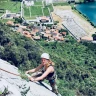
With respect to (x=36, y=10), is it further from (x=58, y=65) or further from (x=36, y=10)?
(x=58, y=65)

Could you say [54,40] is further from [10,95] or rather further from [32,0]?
[10,95]

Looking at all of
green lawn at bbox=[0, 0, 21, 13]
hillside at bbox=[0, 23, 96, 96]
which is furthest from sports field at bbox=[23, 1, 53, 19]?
hillside at bbox=[0, 23, 96, 96]

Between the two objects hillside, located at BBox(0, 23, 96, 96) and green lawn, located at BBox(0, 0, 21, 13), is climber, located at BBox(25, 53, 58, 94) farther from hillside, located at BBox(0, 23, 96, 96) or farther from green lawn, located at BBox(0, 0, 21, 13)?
green lawn, located at BBox(0, 0, 21, 13)

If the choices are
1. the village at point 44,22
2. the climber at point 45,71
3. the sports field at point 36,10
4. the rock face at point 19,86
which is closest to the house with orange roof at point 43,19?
the village at point 44,22

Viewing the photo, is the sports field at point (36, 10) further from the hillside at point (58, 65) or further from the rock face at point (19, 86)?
the rock face at point (19, 86)

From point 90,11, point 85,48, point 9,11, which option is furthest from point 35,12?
point 85,48
